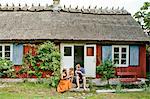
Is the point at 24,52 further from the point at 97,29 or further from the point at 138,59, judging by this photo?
the point at 138,59

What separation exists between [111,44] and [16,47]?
6.01m

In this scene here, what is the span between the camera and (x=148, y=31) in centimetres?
2714

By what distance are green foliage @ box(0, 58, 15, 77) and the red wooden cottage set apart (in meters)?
0.41

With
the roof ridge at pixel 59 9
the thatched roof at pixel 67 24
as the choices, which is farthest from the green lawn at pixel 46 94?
the roof ridge at pixel 59 9

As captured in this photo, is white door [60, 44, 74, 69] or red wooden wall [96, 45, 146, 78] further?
red wooden wall [96, 45, 146, 78]

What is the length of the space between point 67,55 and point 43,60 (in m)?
1.63

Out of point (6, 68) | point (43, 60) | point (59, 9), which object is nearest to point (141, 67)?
point (43, 60)

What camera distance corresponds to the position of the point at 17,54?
22.5m

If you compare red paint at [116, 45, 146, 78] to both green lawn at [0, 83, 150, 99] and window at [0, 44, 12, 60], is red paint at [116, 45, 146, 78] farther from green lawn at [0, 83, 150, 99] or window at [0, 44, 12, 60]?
window at [0, 44, 12, 60]

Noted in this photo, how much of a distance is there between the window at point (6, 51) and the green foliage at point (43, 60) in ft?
3.50

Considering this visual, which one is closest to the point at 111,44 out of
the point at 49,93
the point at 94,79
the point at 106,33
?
the point at 106,33

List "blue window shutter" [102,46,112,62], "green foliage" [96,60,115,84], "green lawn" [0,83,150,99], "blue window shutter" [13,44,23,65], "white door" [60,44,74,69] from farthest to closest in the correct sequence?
"blue window shutter" [102,46,112,62] < "white door" [60,44,74,69] < "blue window shutter" [13,44,23,65] < "green foliage" [96,60,115,84] < "green lawn" [0,83,150,99]

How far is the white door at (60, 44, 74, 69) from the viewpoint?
22672 mm

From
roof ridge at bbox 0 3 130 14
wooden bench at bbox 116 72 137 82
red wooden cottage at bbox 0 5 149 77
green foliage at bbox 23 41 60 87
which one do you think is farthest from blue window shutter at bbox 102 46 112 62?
roof ridge at bbox 0 3 130 14
